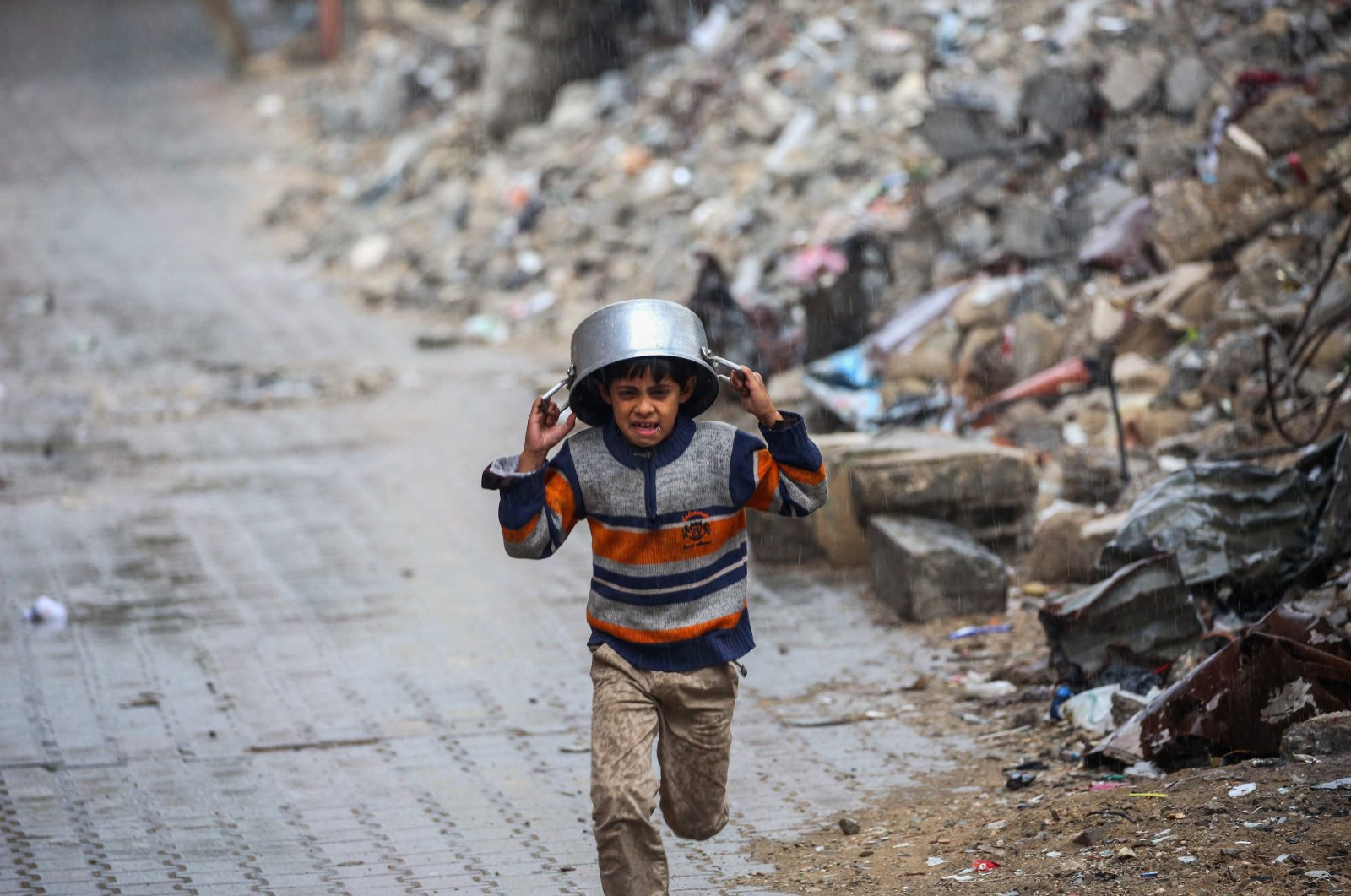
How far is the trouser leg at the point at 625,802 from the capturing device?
3.10 m

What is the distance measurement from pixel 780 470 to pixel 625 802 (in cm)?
76

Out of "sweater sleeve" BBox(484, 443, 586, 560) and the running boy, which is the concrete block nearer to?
the running boy

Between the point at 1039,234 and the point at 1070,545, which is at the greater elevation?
the point at 1039,234

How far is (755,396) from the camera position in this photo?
3.14 metres

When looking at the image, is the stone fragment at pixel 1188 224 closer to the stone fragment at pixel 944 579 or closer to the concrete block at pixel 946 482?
the concrete block at pixel 946 482

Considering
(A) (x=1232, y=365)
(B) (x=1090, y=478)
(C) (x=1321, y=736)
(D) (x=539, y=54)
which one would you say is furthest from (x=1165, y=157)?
(D) (x=539, y=54)

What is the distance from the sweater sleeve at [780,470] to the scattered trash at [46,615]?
410 centimetres

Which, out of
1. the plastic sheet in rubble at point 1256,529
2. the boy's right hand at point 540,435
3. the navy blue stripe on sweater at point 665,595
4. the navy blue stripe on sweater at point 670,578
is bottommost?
the plastic sheet in rubble at point 1256,529

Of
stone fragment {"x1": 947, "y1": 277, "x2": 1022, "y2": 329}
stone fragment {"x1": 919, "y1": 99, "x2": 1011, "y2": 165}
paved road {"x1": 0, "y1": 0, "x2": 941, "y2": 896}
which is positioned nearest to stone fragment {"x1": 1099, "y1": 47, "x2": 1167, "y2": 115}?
stone fragment {"x1": 919, "y1": 99, "x2": 1011, "y2": 165}

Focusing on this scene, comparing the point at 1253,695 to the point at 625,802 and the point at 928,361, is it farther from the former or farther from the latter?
the point at 928,361

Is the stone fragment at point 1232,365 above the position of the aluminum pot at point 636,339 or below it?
below

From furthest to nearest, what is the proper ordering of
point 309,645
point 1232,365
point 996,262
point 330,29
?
point 330,29 → point 996,262 → point 1232,365 → point 309,645

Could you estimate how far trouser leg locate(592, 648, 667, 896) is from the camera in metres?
3.10

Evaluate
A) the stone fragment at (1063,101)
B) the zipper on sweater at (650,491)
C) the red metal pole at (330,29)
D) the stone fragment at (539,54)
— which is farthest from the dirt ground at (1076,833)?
the red metal pole at (330,29)
